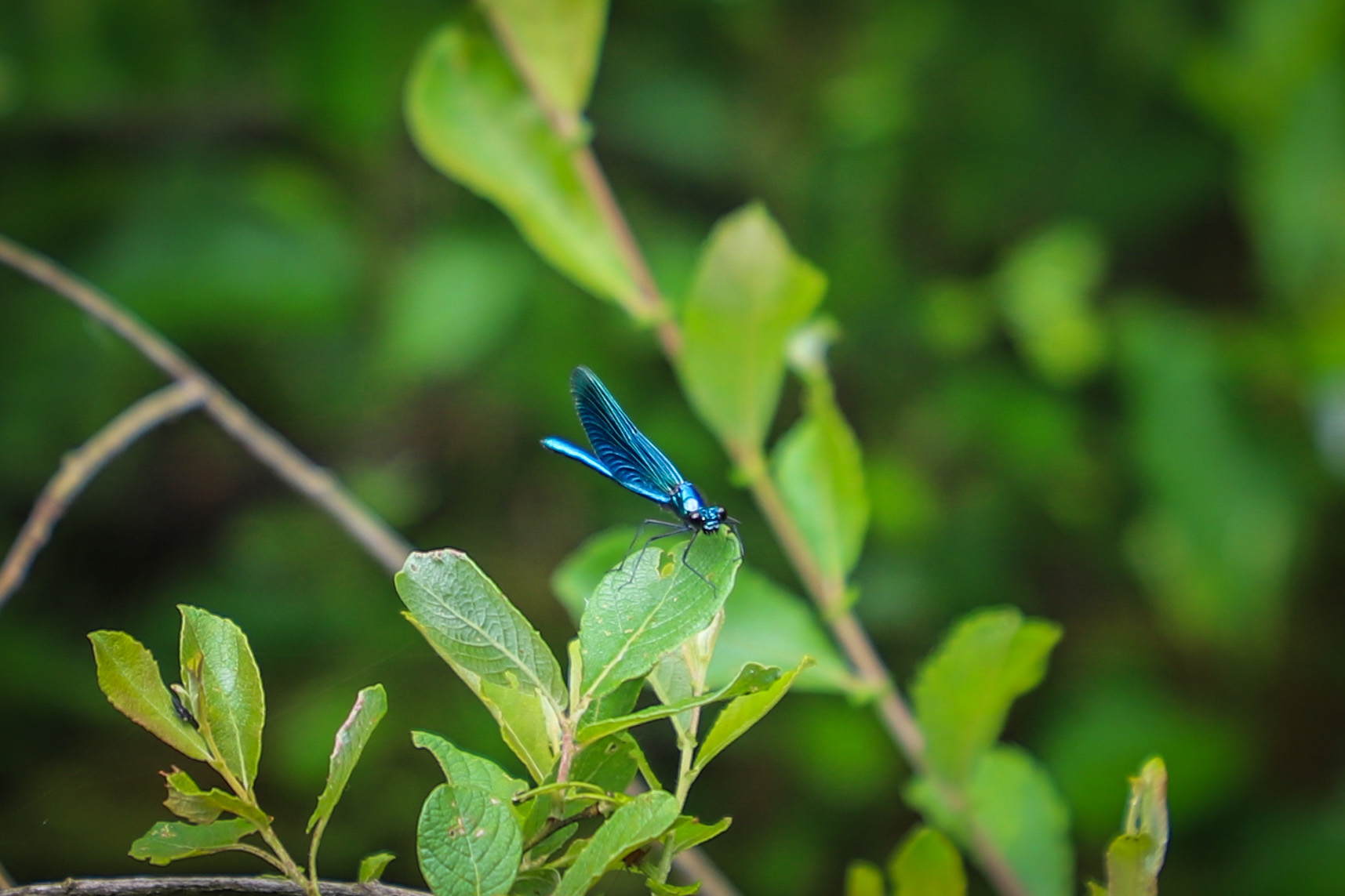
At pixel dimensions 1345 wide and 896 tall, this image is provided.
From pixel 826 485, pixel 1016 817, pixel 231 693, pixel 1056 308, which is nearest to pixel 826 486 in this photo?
pixel 826 485

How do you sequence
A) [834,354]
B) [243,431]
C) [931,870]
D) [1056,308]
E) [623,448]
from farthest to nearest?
[834,354] < [1056,308] < [243,431] < [623,448] < [931,870]

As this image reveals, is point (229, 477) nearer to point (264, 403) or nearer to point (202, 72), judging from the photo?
point (264, 403)

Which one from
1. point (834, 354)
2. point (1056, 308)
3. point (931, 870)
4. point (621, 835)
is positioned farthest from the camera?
point (834, 354)

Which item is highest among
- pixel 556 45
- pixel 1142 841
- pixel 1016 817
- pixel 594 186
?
pixel 556 45

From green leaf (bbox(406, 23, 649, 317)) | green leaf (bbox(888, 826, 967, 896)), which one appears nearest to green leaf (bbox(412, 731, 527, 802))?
green leaf (bbox(888, 826, 967, 896))

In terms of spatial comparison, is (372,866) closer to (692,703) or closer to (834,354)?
(692,703)

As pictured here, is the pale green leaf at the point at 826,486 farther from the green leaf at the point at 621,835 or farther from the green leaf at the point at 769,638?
the green leaf at the point at 621,835
